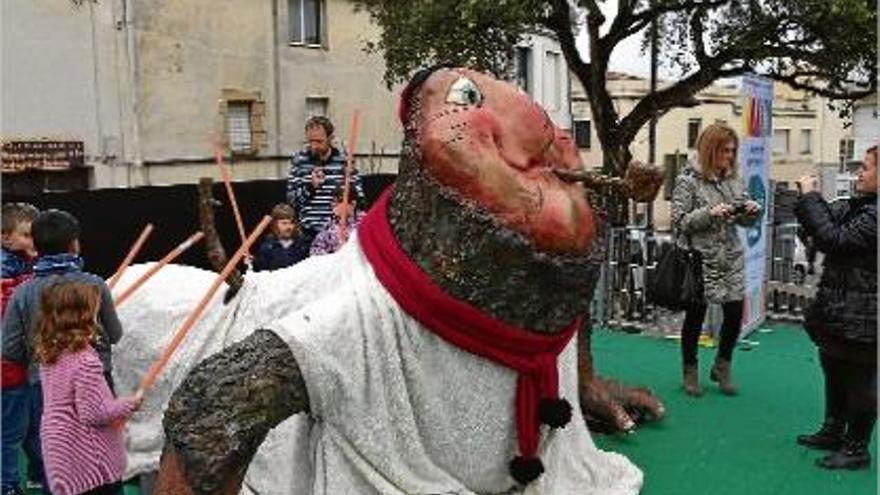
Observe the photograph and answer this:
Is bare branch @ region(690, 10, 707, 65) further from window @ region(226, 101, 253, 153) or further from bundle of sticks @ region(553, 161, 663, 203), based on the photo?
bundle of sticks @ region(553, 161, 663, 203)

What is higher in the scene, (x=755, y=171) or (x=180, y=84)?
(x=180, y=84)

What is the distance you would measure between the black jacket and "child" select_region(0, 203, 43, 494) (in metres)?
3.00

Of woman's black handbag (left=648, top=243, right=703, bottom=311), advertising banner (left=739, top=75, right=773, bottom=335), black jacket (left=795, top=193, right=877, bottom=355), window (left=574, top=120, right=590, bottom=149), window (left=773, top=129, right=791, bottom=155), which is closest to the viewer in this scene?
black jacket (left=795, top=193, right=877, bottom=355)

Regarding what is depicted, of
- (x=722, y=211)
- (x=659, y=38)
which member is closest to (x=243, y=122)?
(x=659, y=38)

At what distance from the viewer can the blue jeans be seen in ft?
12.0

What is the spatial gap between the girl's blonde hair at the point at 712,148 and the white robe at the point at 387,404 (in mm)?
2640

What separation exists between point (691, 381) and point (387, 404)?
125 inches

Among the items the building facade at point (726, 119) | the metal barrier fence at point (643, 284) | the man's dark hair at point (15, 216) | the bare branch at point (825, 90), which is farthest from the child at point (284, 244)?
the building facade at point (726, 119)

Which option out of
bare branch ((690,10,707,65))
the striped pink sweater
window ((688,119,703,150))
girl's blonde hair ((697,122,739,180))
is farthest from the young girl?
window ((688,119,703,150))

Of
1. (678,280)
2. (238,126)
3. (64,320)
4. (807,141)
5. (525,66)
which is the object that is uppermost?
(525,66)

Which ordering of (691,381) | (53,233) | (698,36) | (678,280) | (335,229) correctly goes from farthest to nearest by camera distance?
(698,36) → (691,381) → (678,280) → (335,229) → (53,233)

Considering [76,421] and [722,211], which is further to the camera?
[722,211]

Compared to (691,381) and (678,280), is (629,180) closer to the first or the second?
(678,280)

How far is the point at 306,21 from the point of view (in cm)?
1759
